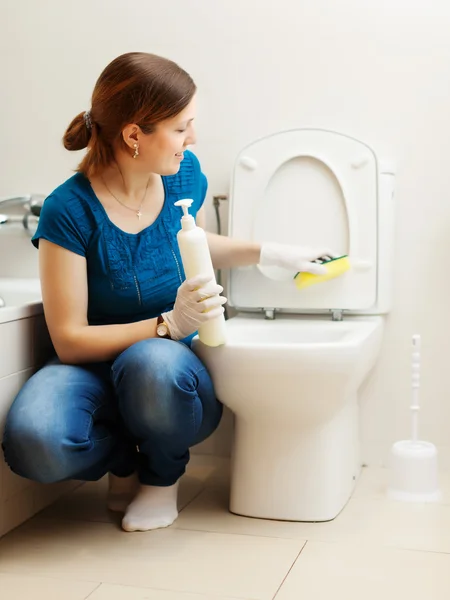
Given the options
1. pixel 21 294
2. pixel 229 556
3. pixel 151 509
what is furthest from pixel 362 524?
pixel 21 294

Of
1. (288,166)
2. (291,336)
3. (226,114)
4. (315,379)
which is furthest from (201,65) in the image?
(315,379)

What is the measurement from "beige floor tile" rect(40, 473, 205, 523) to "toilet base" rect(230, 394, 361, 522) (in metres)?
0.17

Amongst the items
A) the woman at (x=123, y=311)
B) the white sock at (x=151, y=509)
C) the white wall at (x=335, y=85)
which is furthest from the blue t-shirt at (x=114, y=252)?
the white wall at (x=335, y=85)

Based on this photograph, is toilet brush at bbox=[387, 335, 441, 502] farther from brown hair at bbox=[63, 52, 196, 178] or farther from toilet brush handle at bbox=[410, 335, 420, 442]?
brown hair at bbox=[63, 52, 196, 178]

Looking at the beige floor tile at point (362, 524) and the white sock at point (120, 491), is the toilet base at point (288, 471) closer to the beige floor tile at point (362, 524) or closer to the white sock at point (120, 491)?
the beige floor tile at point (362, 524)

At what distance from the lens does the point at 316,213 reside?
6.24 ft

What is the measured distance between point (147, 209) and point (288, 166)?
0.41 metres

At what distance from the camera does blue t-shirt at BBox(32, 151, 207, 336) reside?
156 cm

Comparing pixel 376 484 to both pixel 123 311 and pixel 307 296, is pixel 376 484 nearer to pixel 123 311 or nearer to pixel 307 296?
pixel 307 296

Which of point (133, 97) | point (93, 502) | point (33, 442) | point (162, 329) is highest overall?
point (133, 97)

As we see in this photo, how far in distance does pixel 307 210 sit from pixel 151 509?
75 cm

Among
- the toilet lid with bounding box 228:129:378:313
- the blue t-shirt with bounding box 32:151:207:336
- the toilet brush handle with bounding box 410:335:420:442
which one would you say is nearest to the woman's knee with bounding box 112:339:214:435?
the blue t-shirt with bounding box 32:151:207:336

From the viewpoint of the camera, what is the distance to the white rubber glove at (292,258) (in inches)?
71.0

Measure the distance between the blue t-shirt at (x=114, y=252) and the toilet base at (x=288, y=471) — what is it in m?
0.32
